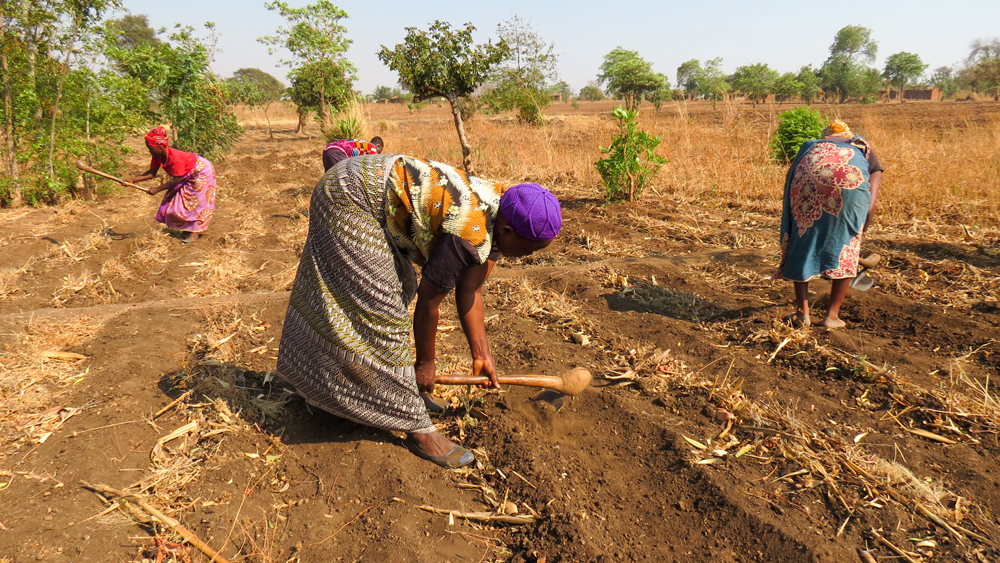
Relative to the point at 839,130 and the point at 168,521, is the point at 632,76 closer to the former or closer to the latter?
the point at 839,130

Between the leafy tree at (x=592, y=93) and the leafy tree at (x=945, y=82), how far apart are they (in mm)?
27744

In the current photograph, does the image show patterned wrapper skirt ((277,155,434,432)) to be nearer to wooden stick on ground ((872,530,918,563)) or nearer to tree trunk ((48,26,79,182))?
wooden stick on ground ((872,530,918,563))

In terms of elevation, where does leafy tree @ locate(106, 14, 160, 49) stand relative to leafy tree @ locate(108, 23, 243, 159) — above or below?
above

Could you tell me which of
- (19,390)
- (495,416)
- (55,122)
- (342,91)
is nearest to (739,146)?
(495,416)

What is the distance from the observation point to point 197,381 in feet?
9.33

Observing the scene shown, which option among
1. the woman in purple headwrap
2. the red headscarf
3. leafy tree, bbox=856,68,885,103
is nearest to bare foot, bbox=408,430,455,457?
the woman in purple headwrap

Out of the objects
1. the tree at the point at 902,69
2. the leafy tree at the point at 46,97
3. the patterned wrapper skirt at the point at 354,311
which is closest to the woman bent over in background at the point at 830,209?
the patterned wrapper skirt at the point at 354,311

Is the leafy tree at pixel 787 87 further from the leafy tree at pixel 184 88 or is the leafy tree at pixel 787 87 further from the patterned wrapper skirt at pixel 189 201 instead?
the patterned wrapper skirt at pixel 189 201

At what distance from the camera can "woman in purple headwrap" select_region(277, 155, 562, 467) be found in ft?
6.36

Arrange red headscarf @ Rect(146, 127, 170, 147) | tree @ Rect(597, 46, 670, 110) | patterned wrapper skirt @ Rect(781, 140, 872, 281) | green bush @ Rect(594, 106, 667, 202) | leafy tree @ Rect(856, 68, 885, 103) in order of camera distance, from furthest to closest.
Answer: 1. leafy tree @ Rect(856, 68, 885, 103)
2. tree @ Rect(597, 46, 670, 110)
3. green bush @ Rect(594, 106, 667, 202)
4. red headscarf @ Rect(146, 127, 170, 147)
5. patterned wrapper skirt @ Rect(781, 140, 872, 281)

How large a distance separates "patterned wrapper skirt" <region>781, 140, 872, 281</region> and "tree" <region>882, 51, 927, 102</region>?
155 ft

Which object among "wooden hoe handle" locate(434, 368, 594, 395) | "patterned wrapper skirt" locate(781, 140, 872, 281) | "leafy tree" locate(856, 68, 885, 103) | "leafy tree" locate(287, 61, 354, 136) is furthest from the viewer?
"leafy tree" locate(856, 68, 885, 103)

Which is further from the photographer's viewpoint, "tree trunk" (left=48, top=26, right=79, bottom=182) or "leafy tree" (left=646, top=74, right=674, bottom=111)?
"leafy tree" (left=646, top=74, right=674, bottom=111)

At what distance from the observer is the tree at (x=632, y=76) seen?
2488 centimetres
